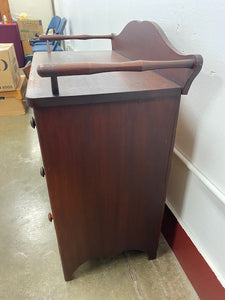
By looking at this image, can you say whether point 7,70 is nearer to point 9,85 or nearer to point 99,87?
point 9,85

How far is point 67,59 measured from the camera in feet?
3.30

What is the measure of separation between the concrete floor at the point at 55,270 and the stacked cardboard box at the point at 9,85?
1.33m

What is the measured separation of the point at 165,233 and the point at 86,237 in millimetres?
469

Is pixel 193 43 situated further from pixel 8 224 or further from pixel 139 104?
pixel 8 224

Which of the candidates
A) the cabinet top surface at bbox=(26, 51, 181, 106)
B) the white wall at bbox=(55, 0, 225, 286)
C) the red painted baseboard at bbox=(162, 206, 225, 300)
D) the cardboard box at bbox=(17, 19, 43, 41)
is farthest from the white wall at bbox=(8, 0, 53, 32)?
the red painted baseboard at bbox=(162, 206, 225, 300)

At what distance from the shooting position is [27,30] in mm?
4215

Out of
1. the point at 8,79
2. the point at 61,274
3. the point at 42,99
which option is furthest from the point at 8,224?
the point at 8,79

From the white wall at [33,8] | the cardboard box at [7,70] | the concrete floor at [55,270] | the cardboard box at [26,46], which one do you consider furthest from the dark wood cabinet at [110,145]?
the white wall at [33,8]

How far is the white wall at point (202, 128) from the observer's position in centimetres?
67

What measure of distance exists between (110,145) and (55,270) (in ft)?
2.32

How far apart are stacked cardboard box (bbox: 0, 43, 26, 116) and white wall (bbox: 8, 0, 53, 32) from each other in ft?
9.80

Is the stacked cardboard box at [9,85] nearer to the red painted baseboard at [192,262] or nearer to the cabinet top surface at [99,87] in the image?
the cabinet top surface at [99,87]

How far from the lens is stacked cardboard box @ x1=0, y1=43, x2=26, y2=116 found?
218 cm

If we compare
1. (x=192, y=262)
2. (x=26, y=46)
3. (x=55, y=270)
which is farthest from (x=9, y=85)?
(x=26, y=46)
